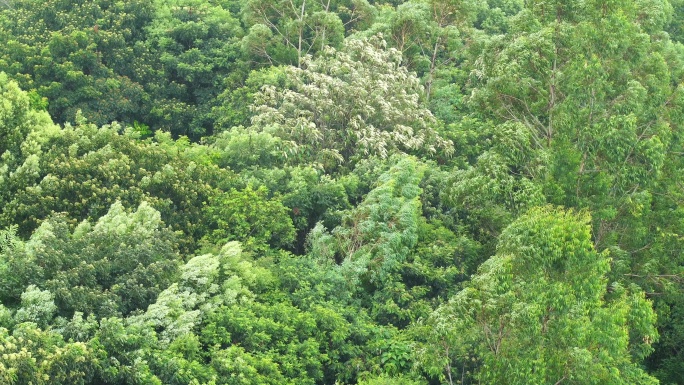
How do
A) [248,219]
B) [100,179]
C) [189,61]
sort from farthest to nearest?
[189,61], [248,219], [100,179]

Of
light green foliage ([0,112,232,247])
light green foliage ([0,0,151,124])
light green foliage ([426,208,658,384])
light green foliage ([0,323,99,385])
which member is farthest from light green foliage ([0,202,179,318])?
light green foliage ([0,0,151,124])

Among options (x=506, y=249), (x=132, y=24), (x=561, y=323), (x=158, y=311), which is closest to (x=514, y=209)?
(x=506, y=249)

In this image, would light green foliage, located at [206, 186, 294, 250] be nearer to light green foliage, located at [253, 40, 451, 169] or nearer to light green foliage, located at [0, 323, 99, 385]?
light green foliage, located at [253, 40, 451, 169]

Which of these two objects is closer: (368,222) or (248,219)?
(368,222)

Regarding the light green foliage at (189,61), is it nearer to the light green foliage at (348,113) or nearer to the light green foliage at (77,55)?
the light green foliage at (77,55)

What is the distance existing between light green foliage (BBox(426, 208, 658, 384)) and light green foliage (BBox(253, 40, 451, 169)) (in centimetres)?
1017

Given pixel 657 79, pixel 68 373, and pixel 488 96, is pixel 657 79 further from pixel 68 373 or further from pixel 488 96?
pixel 68 373

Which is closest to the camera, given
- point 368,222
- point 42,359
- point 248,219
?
point 42,359

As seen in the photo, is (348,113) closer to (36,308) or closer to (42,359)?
(36,308)

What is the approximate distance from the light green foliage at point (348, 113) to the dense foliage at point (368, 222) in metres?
0.09

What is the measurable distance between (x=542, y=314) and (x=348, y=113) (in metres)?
13.3

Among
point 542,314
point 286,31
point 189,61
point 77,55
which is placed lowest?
point 189,61

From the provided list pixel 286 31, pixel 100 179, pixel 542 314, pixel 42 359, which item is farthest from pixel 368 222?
pixel 286 31

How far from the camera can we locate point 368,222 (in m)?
24.0
